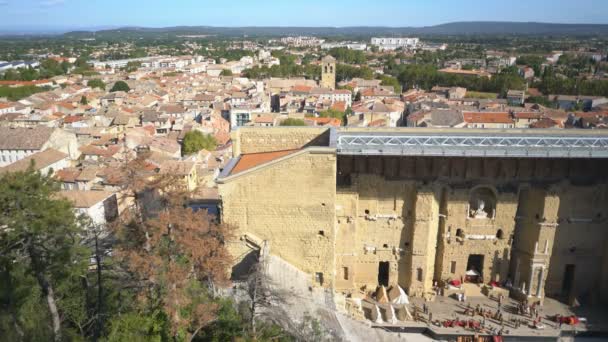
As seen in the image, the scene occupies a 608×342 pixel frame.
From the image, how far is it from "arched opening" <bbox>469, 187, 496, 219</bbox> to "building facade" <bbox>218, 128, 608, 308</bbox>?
1.8 inches

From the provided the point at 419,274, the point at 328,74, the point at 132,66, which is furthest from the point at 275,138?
the point at 132,66

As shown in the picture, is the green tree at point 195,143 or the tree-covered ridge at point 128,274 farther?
the green tree at point 195,143

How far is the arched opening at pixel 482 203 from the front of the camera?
69.4 ft

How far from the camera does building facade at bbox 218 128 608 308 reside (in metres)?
18.8

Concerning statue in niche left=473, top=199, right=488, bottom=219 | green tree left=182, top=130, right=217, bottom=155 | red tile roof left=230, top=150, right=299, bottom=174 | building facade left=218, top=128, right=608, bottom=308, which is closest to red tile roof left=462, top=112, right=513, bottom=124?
green tree left=182, top=130, right=217, bottom=155

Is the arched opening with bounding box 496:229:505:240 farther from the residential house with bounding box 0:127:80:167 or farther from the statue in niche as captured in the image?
the residential house with bounding box 0:127:80:167

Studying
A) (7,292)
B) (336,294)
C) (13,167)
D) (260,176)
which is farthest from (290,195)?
(13,167)

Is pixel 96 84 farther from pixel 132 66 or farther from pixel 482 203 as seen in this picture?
pixel 482 203

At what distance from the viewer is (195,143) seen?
156 feet

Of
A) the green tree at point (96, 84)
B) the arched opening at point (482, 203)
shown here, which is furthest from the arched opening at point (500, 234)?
the green tree at point (96, 84)

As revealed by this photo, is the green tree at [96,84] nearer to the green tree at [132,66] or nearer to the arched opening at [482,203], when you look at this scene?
the green tree at [132,66]

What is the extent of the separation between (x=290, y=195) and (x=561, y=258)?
13203mm

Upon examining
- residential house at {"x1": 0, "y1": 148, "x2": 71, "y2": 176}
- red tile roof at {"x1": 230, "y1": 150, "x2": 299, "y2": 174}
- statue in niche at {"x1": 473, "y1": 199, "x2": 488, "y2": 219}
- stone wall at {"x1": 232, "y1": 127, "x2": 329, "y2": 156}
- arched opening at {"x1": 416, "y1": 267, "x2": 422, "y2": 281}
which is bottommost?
arched opening at {"x1": 416, "y1": 267, "x2": 422, "y2": 281}

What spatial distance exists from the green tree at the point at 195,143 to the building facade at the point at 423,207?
26633 millimetres
